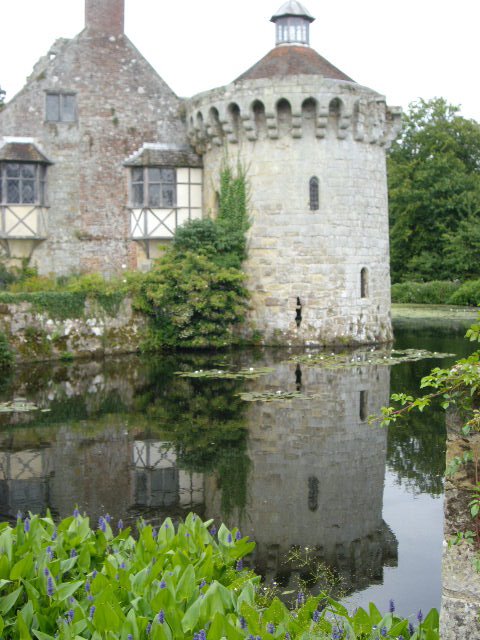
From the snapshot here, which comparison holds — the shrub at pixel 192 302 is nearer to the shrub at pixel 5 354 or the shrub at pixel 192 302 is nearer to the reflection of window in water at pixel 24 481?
the shrub at pixel 5 354

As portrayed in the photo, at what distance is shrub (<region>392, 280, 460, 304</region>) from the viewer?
36.2 metres

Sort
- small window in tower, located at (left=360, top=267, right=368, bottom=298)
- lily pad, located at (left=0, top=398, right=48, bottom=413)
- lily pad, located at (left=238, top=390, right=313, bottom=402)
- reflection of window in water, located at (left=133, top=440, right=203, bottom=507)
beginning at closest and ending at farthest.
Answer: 1. reflection of window in water, located at (left=133, top=440, right=203, bottom=507)
2. lily pad, located at (left=0, top=398, right=48, bottom=413)
3. lily pad, located at (left=238, top=390, right=313, bottom=402)
4. small window in tower, located at (left=360, top=267, right=368, bottom=298)

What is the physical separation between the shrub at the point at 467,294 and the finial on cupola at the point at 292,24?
15437 mm

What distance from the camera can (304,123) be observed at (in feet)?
65.8

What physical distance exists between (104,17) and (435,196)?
2062cm

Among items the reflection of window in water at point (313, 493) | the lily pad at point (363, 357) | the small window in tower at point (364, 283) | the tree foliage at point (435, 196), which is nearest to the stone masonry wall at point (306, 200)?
the small window in tower at point (364, 283)

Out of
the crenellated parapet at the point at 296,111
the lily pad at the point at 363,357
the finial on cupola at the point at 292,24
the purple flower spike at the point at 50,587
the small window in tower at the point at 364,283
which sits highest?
the finial on cupola at the point at 292,24

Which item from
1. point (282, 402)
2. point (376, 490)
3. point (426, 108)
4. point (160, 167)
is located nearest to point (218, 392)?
point (282, 402)

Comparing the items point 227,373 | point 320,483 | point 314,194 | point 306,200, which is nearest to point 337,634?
point 320,483

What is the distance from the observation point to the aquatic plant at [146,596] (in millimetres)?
4203

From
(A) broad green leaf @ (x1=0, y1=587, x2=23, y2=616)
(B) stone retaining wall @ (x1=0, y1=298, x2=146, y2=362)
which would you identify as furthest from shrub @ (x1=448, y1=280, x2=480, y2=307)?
(A) broad green leaf @ (x1=0, y1=587, x2=23, y2=616)

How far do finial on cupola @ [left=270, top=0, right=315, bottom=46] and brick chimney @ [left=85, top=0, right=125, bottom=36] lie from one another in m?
4.63

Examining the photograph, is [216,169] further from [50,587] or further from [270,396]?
[50,587]

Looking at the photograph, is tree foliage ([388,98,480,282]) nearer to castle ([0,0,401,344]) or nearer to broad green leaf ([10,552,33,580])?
castle ([0,0,401,344])
